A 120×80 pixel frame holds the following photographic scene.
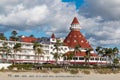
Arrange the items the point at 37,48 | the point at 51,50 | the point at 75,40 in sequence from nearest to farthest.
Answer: the point at 37,48
the point at 51,50
the point at 75,40

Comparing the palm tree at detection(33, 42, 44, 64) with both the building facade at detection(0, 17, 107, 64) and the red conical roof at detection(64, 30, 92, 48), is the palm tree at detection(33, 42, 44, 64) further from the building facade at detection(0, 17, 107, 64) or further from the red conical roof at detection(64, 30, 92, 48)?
the red conical roof at detection(64, 30, 92, 48)

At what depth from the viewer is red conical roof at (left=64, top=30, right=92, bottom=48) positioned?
141m

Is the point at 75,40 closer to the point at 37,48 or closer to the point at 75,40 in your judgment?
the point at 75,40

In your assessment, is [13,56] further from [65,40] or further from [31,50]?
[65,40]

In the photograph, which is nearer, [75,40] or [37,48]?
[37,48]

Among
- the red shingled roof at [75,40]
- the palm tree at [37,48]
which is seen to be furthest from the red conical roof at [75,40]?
the palm tree at [37,48]

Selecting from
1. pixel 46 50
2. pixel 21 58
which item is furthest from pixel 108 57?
pixel 21 58

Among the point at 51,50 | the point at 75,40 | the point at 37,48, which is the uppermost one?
the point at 75,40

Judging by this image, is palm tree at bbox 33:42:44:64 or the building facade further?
the building facade

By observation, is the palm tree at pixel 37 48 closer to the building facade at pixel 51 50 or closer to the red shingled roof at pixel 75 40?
the building facade at pixel 51 50

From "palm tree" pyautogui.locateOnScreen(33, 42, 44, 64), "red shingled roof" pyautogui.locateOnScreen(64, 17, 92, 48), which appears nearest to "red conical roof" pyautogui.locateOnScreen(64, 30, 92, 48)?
"red shingled roof" pyautogui.locateOnScreen(64, 17, 92, 48)

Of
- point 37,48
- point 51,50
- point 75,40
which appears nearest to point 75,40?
point 75,40

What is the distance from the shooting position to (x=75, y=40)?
143 meters

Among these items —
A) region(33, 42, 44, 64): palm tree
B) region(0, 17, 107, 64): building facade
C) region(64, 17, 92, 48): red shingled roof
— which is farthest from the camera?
region(64, 17, 92, 48): red shingled roof
